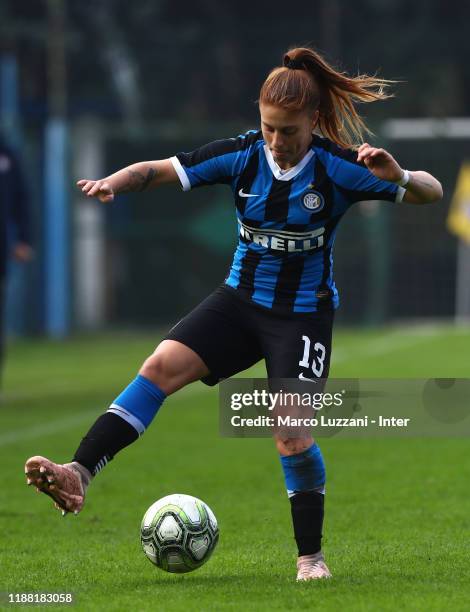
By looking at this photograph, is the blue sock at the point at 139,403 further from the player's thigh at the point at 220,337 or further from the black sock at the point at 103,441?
the player's thigh at the point at 220,337

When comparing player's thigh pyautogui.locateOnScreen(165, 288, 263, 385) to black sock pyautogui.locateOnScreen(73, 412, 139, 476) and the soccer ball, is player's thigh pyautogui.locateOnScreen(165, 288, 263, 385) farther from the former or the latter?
the soccer ball

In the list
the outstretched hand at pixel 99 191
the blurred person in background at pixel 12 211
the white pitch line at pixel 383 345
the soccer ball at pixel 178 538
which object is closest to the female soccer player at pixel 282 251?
the outstretched hand at pixel 99 191

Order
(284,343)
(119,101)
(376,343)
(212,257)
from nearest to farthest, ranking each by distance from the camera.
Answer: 1. (284,343)
2. (376,343)
3. (212,257)
4. (119,101)

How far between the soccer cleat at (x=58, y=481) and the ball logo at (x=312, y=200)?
1.26 m

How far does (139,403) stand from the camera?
5.57 metres

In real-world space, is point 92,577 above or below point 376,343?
above

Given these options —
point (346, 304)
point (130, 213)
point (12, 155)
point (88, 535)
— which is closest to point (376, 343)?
point (346, 304)

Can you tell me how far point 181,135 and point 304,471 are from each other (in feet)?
64.5

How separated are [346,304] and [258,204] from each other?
61.2 ft

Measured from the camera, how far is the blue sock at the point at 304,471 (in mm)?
5512

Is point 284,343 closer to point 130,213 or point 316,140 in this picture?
point 316,140

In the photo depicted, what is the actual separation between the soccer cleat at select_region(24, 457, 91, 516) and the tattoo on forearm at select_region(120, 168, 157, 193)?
1.05 metres

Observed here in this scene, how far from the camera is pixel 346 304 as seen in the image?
952 inches

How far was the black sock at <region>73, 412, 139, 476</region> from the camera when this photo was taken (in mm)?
5453
